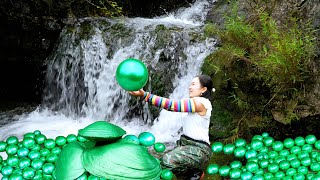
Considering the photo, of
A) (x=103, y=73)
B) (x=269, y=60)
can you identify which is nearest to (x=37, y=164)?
(x=269, y=60)

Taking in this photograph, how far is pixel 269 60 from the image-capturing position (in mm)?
3953

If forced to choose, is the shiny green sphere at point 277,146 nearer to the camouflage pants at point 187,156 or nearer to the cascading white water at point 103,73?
the camouflage pants at point 187,156

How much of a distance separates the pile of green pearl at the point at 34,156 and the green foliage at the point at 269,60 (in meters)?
1.55

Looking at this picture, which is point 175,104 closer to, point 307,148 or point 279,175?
point 279,175

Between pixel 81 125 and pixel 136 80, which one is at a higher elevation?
pixel 136 80

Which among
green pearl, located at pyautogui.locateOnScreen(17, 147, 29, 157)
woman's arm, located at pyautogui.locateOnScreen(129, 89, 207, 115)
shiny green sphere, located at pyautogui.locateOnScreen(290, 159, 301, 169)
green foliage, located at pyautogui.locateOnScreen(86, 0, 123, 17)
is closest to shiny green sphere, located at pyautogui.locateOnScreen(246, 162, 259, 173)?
shiny green sphere, located at pyautogui.locateOnScreen(290, 159, 301, 169)

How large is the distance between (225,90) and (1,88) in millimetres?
5096

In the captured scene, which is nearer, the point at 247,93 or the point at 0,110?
the point at 247,93

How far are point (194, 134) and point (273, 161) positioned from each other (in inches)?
25.3

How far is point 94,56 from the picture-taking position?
680 cm

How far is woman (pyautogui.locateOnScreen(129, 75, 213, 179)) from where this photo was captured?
3146 mm

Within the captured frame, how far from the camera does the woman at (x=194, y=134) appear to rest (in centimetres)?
315


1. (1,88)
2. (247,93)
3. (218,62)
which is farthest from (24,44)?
(247,93)

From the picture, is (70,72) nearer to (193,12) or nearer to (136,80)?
(193,12)
